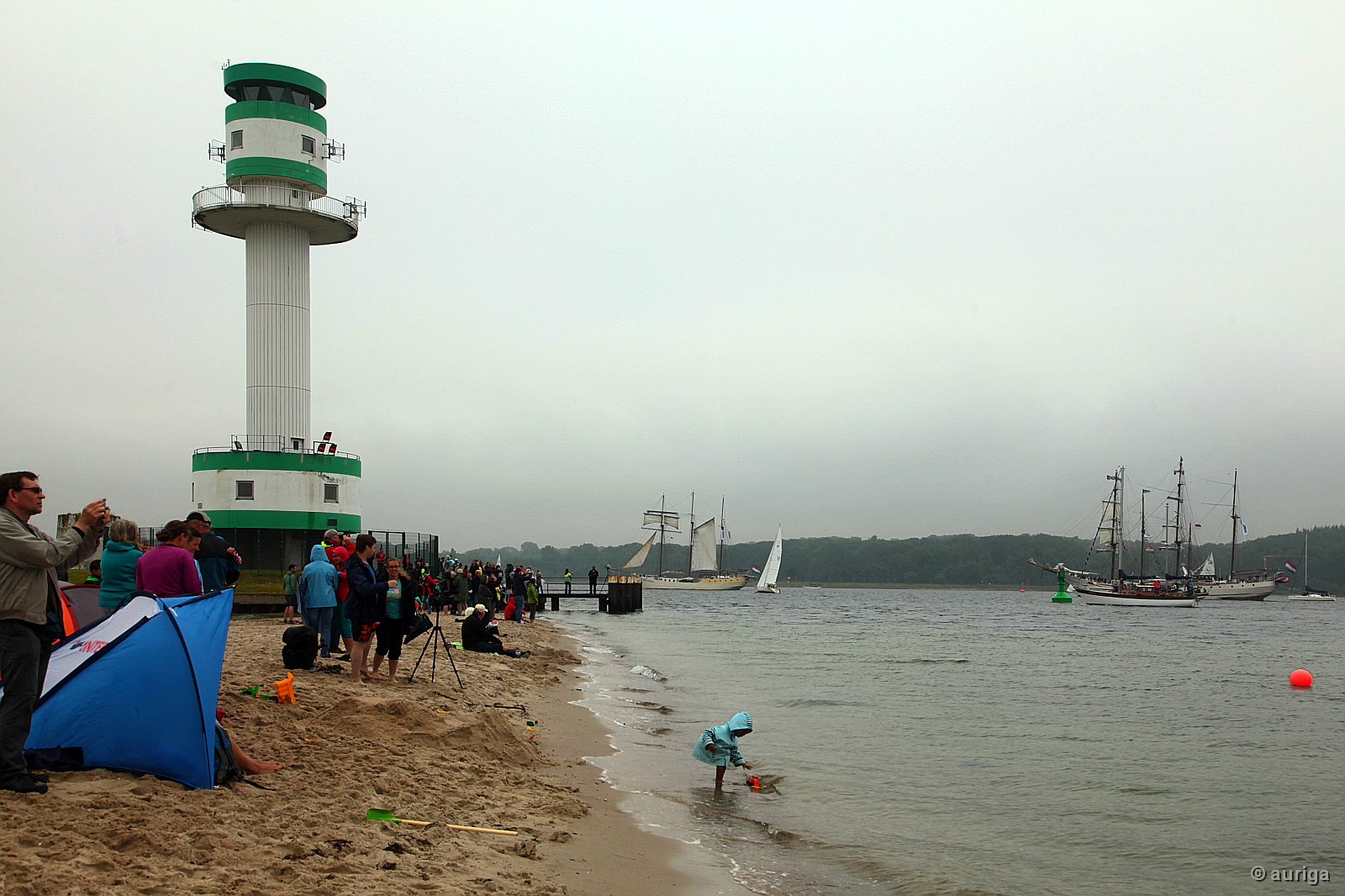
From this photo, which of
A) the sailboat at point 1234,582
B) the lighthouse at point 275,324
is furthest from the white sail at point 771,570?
the lighthouse at point 275,324

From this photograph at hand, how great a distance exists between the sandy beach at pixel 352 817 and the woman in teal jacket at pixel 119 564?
1.26m

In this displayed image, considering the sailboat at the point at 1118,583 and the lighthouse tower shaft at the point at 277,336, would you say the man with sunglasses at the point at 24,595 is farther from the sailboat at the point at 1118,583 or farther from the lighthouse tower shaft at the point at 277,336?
the sailboat at the point at 1118,583

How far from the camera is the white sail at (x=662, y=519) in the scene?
12606cm

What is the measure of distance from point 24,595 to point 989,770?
34.5ft

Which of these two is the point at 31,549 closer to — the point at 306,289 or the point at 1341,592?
the point at 306,289

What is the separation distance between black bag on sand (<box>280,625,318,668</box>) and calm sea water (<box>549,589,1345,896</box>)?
345cm

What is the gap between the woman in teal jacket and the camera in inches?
268

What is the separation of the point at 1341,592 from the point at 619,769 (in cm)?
15325

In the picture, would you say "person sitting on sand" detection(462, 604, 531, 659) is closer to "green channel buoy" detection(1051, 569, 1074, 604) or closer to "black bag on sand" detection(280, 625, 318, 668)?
"black bag on sand" detection(280, 625, 318, 668)

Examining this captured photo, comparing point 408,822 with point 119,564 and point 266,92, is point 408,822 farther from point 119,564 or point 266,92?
point 266,92

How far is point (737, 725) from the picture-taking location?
952 centimetres

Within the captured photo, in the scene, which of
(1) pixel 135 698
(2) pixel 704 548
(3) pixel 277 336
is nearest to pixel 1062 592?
(2) pixel 704 548

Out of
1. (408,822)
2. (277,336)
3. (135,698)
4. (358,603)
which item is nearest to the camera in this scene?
(135,698)

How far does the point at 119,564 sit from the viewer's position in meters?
6.84
